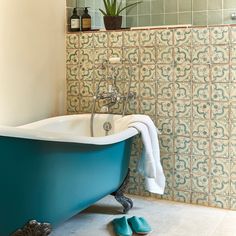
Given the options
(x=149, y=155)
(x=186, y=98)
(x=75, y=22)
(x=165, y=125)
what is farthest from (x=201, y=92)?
(x=75, y=22)

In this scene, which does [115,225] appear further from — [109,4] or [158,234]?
[109,4]

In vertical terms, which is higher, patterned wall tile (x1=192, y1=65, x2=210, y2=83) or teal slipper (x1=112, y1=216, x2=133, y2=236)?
patterned wall tile (x1=192, y1=65, x2=210, y2=83)

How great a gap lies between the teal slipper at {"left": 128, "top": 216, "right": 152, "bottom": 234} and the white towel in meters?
0.23

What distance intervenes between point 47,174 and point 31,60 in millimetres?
1344

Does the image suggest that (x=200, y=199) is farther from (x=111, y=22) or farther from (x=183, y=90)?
(x=111, y=22)

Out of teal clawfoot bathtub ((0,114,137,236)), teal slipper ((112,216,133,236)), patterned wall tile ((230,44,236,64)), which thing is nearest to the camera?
teal clawfoot bathtub ((0,114,137,236))

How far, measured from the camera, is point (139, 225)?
2.64 m

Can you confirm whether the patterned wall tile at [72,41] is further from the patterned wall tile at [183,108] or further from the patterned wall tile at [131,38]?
the patterned wall tile at [183,108]

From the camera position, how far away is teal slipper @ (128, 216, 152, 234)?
2.60 meters

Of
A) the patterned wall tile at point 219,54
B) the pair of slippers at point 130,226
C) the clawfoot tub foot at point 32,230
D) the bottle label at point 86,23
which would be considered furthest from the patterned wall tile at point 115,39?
the clawfoot tub foot at point 32,230

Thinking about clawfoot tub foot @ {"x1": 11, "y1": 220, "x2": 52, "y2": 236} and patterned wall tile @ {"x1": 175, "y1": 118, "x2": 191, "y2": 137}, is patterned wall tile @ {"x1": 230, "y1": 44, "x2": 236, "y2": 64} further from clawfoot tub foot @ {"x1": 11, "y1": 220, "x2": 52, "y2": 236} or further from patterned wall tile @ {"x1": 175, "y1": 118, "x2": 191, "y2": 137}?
clawfoot tub foot @ {"x1": 11, "y1": 220, "x2": 52, "y2": 236}

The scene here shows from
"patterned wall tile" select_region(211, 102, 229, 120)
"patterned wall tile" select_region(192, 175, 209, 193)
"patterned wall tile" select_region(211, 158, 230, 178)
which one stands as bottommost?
"patterned wall tile" select_region(192, 175, 209, 193)

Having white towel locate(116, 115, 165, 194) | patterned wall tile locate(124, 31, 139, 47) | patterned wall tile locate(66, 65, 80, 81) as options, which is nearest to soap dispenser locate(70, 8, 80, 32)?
patterned wall tile locate(66, 65, 80, 81)

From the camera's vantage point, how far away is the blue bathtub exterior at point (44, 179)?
6.77 feet
